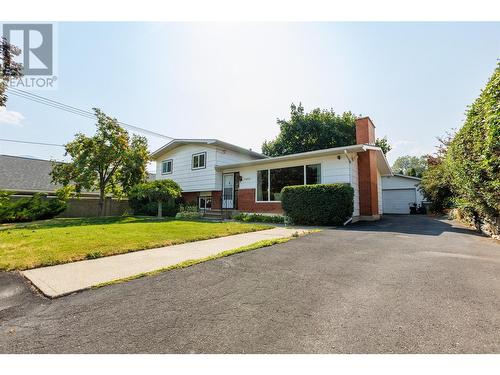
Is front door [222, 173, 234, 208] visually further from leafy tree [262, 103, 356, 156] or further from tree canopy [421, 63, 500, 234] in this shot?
leafy tree [262, 103, 356, 156]

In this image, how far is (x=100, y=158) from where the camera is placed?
14.8 m

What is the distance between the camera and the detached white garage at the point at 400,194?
2327 cm

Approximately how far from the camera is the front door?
1617 centimetres

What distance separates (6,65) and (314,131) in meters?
25.3

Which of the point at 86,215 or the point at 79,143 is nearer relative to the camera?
the point at 79,143

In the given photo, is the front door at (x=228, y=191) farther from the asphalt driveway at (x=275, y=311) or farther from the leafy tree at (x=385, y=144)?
the leafy tree at (x=385, y=144)

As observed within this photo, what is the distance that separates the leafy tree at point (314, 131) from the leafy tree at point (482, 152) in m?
18.3

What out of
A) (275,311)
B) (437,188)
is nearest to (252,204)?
(275,311)

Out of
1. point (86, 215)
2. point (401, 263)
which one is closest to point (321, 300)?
point (401, 263)

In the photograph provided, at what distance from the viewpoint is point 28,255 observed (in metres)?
5.01

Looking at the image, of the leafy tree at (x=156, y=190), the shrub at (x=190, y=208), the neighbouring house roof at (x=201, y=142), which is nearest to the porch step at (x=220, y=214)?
the shrub at (x=190, y=208)

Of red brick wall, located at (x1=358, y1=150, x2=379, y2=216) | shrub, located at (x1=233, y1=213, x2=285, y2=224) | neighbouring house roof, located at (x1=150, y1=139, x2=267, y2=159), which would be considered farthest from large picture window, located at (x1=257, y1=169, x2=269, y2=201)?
red brick wall, located at (x1=358, y1=150, x2=379, y2=216)
